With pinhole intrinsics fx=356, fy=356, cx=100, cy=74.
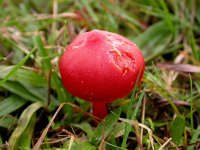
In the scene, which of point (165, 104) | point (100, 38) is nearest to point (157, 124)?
point (165, 104)

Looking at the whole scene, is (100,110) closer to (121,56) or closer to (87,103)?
(87,103)

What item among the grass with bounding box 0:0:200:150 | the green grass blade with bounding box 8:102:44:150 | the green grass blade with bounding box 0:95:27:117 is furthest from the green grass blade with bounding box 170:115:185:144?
the green grass blade with bounding box 0:95:27:117

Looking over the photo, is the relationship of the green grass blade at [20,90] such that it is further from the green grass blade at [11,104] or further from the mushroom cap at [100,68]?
the mushroom cap at [100,68]

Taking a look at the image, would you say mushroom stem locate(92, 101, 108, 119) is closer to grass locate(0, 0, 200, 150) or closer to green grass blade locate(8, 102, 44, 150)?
grass locate(0, 0, 200, 150)

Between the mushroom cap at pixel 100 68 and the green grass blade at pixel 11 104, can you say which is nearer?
the mushroom cap at pixel 100 68

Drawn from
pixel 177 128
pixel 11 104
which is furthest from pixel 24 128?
pixel 177 128

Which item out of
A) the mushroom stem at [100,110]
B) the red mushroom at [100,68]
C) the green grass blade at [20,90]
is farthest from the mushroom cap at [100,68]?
the green grass blade at [20,90]

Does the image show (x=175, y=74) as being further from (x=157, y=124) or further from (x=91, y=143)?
(x=91, y=143)
